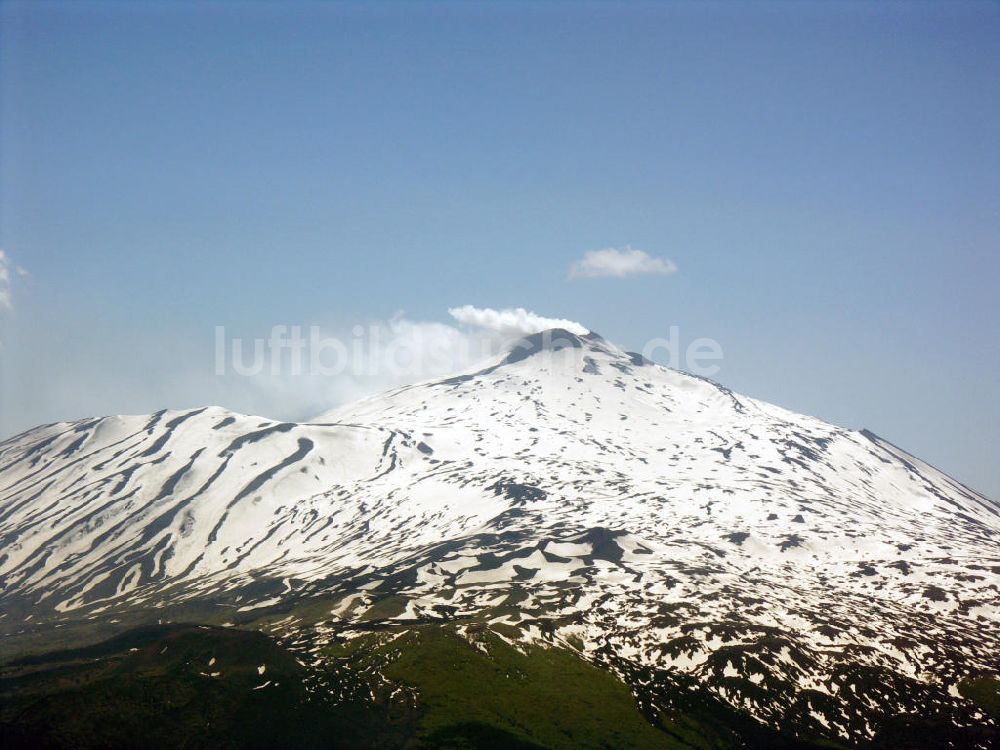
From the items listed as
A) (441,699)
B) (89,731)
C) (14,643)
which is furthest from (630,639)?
(14,643)

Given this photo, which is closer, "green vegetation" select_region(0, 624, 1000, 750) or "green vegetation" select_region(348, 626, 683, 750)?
"green vegetation" select_region(0, 624, 1000, 750)

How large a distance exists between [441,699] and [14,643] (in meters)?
120

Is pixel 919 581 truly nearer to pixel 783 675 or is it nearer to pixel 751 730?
pixel 783 675

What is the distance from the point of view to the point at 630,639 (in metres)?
157

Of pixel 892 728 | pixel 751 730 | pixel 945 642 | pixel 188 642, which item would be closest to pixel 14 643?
pixel 188 642

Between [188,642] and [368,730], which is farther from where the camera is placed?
[188,642]

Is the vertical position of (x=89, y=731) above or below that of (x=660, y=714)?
above

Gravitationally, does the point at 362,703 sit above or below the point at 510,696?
above

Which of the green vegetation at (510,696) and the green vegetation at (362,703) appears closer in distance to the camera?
the green vegetation at (362,703)

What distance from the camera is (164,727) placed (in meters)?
114

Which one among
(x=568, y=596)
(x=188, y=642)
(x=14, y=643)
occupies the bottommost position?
(x=14, y=643)

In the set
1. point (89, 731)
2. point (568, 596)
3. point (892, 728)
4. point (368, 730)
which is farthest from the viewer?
point (568, 596)

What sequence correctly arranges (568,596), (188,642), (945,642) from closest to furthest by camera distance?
(188,642)
(945,642)
(568,596)

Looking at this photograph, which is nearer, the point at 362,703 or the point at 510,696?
the point at 362,703
